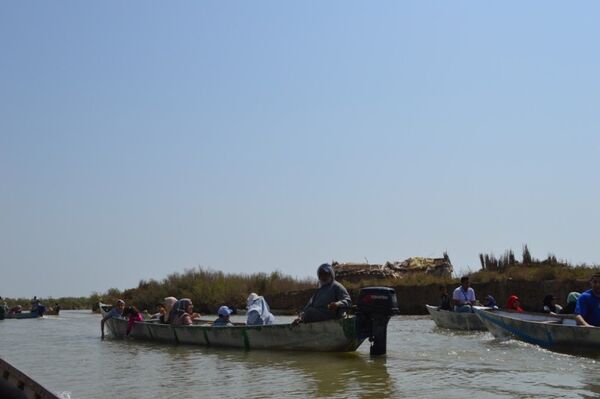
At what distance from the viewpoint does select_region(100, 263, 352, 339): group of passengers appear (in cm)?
1380

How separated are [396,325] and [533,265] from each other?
9939 mm

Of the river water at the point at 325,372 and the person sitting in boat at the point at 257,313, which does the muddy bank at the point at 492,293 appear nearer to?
the river water at the point at 325,372

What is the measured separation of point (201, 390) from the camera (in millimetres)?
10398

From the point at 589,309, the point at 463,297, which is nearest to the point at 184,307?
the point at 463,297

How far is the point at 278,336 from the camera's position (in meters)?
14.7

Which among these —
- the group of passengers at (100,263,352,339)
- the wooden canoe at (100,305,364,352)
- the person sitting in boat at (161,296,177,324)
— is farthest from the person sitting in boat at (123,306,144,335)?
the wooden canoe at (100,305,364,352)

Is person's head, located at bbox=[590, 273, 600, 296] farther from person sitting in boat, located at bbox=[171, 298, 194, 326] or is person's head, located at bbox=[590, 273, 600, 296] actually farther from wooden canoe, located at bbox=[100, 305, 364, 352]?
person sitting in boat, located at bbox=[171, 298, 194, 326]

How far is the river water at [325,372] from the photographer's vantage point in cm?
984

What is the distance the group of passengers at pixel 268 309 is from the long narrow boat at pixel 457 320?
705 cm

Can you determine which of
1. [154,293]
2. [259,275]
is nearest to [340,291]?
[259,275]

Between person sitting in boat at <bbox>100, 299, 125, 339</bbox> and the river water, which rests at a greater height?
person sitting in boat at <bbox>100, 299, 125, 339</bbox>

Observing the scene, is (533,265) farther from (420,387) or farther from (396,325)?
(420,387)

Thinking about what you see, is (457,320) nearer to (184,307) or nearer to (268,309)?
A: (268,309)

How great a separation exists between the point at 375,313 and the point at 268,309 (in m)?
4.12
